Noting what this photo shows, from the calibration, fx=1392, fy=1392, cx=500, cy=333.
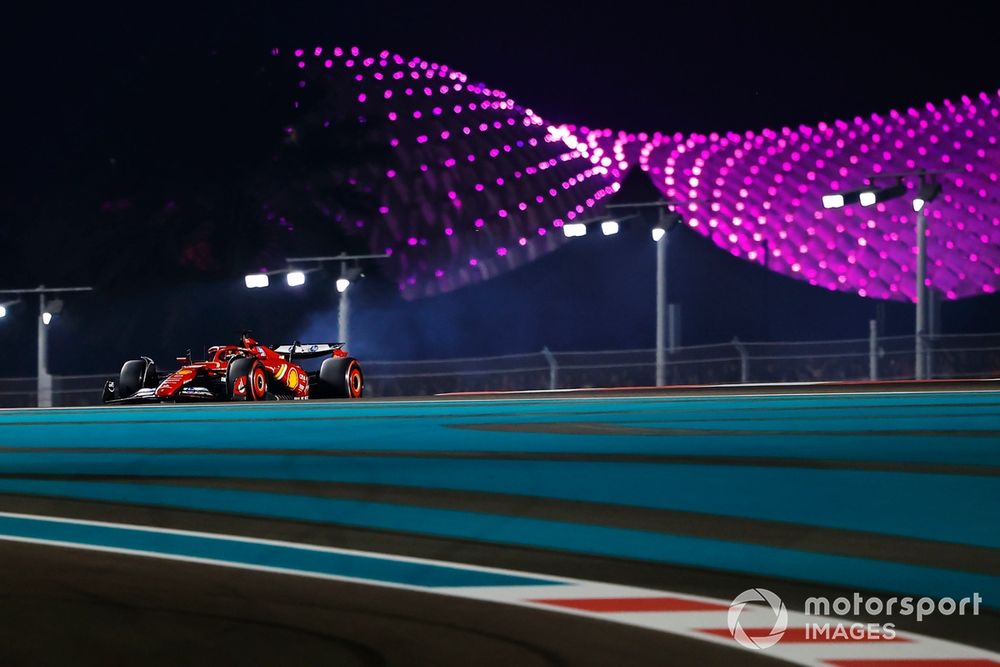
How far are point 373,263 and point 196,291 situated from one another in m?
21.9

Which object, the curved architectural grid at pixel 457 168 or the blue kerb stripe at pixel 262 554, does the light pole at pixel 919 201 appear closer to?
the blue kerb stripe at pixel 262 554

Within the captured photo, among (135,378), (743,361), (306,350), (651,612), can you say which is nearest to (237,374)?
(135,378)

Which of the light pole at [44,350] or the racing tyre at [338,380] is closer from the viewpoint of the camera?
the racing tyre at [338,380]

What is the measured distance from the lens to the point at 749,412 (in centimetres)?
1694

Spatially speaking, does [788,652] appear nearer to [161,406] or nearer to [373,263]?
[161,406]

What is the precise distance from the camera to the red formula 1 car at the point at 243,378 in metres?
23.4

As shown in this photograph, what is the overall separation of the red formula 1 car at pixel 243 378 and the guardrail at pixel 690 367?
21.9 ft

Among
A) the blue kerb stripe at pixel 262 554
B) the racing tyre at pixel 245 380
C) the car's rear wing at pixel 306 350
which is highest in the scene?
the car's rear wing at pixel 306 350

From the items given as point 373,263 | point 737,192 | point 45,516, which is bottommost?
point 45,516

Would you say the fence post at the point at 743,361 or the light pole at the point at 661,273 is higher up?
the light pole at the point at 661,273

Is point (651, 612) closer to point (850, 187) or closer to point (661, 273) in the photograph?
point (661, 273)

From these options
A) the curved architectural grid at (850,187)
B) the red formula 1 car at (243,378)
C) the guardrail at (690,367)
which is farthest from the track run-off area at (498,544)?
the curved architectural grid at (850,187)

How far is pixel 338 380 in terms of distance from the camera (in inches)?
1014

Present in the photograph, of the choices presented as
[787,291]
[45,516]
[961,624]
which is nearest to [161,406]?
[45,516]
